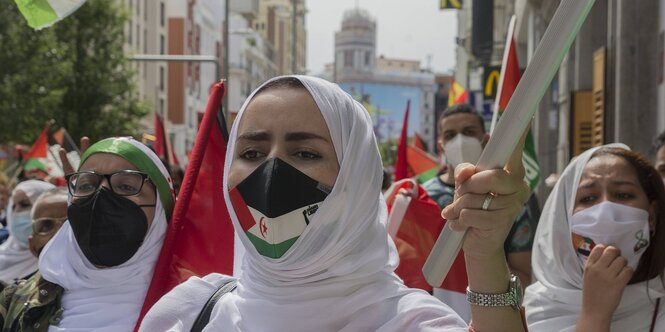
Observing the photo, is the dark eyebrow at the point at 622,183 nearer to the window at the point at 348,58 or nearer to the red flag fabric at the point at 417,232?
the red flag fabric at the point at 417,232

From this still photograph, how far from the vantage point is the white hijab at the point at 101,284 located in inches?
137

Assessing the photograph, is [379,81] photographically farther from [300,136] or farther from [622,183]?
[300,136]

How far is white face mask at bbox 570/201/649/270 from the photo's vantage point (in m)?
3.19

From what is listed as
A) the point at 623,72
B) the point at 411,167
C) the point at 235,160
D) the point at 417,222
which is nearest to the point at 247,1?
the point at 411,167

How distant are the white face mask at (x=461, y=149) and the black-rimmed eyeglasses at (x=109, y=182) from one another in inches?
93.7

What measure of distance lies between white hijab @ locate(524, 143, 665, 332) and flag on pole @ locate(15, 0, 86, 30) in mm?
1797

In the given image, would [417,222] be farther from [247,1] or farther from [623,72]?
[247,1]

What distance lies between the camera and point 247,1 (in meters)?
21.2

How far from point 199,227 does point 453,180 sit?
211 cm

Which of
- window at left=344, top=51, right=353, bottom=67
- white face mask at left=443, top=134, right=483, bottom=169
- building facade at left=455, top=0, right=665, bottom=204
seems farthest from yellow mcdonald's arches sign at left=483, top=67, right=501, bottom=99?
window at left=344, top=51, right=353, bottom=67

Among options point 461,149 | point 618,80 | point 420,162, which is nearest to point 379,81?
point 420,162

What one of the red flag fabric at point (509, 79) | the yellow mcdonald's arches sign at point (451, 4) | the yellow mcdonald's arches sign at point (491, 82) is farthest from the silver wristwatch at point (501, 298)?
the yellow mcdonald's arches sign at point (451, 4)

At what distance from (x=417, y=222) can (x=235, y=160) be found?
2.82 meters

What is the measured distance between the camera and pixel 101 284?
3566 mm
